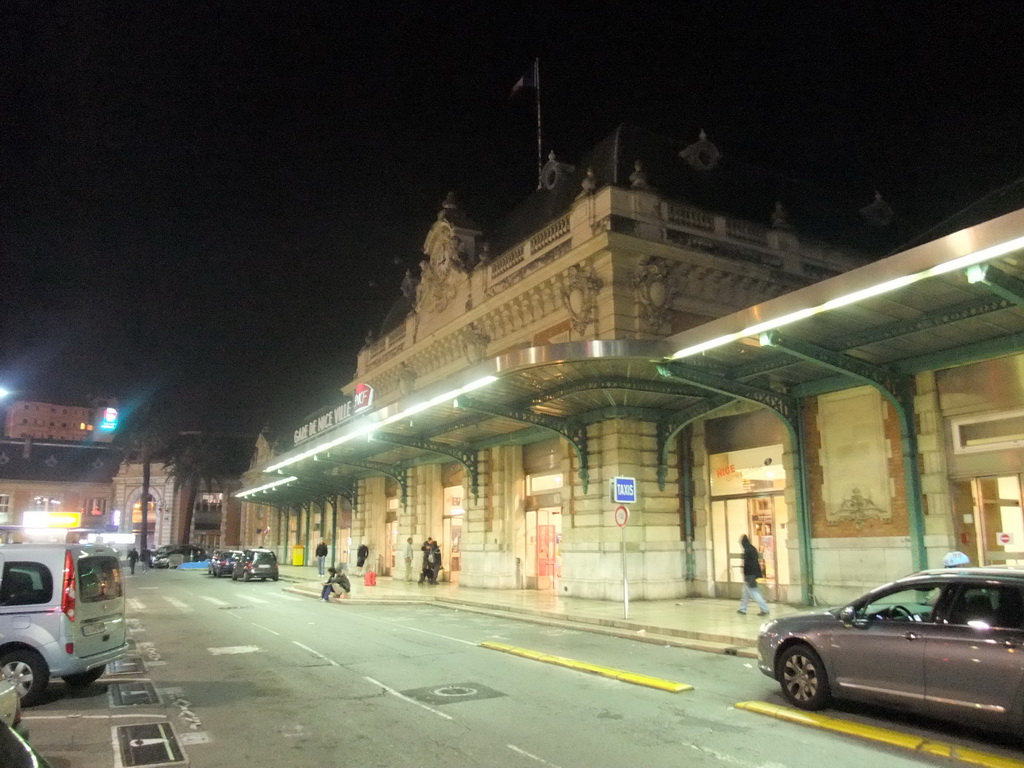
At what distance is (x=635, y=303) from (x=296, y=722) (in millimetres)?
15624

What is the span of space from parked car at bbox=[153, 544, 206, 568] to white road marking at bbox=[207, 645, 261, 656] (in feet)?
163

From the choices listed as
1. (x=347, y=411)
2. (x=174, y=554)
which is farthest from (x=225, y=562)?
(x=174, y=554)

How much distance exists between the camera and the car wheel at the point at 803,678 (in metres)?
8.12

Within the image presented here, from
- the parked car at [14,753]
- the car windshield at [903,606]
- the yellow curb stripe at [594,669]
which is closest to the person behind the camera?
the parked car at [14,753]

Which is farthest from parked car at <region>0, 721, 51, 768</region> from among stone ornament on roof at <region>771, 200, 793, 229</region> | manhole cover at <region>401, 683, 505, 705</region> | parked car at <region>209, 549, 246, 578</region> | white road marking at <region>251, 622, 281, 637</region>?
parked car at <region>209, 549, 246, 578</region>

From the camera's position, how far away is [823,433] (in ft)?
57.3

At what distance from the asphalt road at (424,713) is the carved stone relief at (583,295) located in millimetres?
9840

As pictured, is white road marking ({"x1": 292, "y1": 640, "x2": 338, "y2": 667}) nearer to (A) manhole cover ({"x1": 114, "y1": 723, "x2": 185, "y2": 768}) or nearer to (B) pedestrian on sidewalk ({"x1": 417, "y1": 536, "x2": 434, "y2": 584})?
(A) manhole cover ({"x1": 114, "y1": 723, "x2": 185, "y2": 768})

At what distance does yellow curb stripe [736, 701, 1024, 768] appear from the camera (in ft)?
21.4

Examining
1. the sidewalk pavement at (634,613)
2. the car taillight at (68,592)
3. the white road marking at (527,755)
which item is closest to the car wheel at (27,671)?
the car taillight at (68,592)

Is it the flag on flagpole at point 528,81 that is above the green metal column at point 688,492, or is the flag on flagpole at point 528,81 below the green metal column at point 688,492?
above

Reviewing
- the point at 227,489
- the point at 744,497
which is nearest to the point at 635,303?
the point at 744,497

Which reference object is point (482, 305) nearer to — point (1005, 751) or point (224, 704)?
point (224, 704)

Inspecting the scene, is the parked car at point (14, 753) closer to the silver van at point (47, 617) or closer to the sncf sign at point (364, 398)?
the silver van at point (47, 617)
